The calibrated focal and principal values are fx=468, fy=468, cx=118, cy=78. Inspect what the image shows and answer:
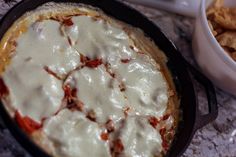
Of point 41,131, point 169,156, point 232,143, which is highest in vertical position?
point 41,131

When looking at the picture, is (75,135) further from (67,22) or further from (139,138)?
(67,22)

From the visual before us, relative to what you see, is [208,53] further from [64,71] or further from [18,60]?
[18,60]

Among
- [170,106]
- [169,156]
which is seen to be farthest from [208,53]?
[169,156]

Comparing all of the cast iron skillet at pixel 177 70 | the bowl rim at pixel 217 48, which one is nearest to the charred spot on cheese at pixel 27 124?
the cast iron skillet at pixel 177 70

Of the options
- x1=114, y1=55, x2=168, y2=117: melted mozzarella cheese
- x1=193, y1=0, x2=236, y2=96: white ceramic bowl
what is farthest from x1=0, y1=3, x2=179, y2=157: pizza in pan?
x1=193, y1=0, x2=236, y2=96: white ceramic bowl

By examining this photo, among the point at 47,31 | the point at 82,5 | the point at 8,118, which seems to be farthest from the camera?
the point at 82,5
